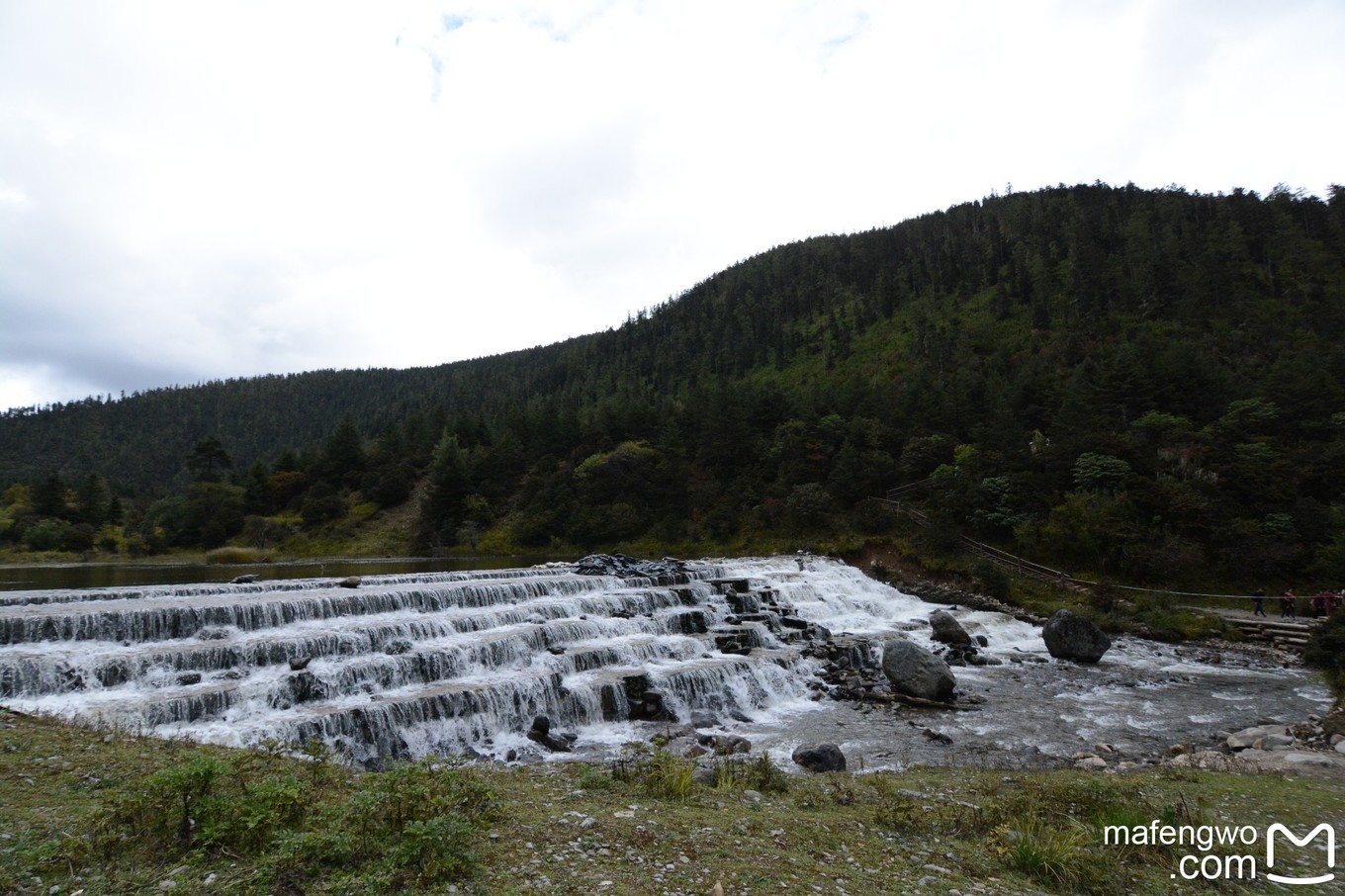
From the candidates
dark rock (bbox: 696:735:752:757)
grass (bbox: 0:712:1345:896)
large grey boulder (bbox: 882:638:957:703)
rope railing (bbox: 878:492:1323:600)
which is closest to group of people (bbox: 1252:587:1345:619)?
rope railing (bbox: 878:492:1323:600)

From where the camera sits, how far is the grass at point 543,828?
16.3 feet

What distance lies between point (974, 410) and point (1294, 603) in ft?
95.4

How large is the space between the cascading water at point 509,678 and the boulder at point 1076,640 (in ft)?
2.66

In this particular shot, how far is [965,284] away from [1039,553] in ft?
254

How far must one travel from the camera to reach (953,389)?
192ft

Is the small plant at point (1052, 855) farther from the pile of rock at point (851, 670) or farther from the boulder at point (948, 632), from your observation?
the boulder at point (948, 632)

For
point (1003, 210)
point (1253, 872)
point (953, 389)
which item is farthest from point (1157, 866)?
point (1003, 210)

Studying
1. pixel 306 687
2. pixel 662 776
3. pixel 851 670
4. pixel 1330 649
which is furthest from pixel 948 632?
pixel 306 687

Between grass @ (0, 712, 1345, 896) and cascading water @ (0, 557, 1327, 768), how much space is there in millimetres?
4944

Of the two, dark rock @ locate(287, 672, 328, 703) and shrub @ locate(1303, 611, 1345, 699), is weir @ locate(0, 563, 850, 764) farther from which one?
shrub @ locate(1303, 611, 1345, 699)

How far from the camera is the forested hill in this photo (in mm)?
34000

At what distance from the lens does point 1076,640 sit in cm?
2305

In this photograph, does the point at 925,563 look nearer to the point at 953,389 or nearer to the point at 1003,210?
the point at 953,389

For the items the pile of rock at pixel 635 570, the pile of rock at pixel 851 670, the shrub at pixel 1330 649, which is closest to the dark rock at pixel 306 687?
the pile of rock at pixel 851 670
